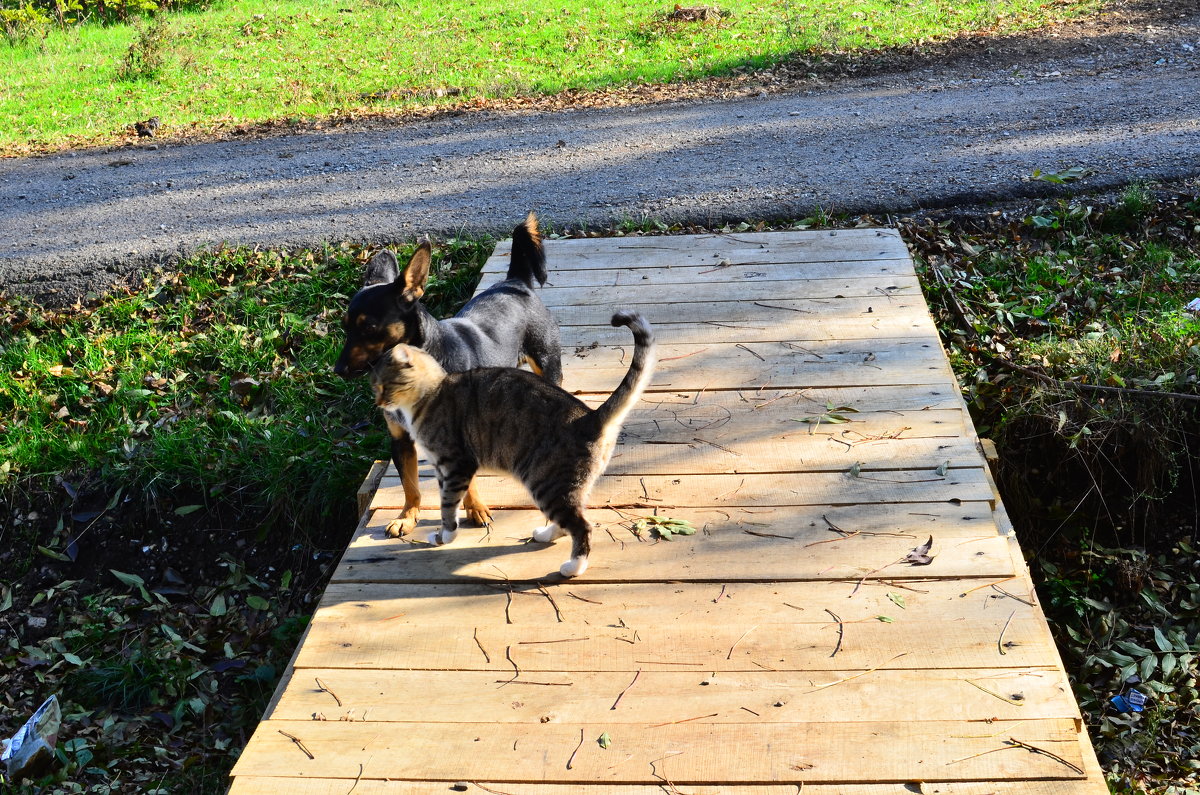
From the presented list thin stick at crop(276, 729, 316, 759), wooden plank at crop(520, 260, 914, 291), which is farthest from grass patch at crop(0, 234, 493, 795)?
thin stick at crop(276, 729, 316, 759)

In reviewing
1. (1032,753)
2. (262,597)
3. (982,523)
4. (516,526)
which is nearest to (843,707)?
(1032,753)

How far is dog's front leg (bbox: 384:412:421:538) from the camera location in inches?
157

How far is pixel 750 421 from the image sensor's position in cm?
450

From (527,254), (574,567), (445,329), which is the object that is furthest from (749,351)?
(574,567)

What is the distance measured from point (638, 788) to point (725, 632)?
72 cm

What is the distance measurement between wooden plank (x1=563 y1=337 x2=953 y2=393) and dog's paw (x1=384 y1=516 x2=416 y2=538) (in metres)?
1.32

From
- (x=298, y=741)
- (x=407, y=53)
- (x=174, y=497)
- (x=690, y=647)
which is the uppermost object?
(x=407, y=53)

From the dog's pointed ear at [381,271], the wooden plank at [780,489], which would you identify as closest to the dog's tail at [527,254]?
the dog's pointed ear at [381,271]

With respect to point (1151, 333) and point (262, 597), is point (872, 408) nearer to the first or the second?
point (1151, 333)

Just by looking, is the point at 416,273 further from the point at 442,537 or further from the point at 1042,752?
the point at 1042,752

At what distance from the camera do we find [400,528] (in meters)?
3.97

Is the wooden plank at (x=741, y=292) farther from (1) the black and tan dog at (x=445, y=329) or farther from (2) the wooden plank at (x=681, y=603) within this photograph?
(2) the wooden plank at (x=681, y=603)

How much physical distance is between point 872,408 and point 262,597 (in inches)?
126

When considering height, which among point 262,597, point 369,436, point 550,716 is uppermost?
point 550,716
